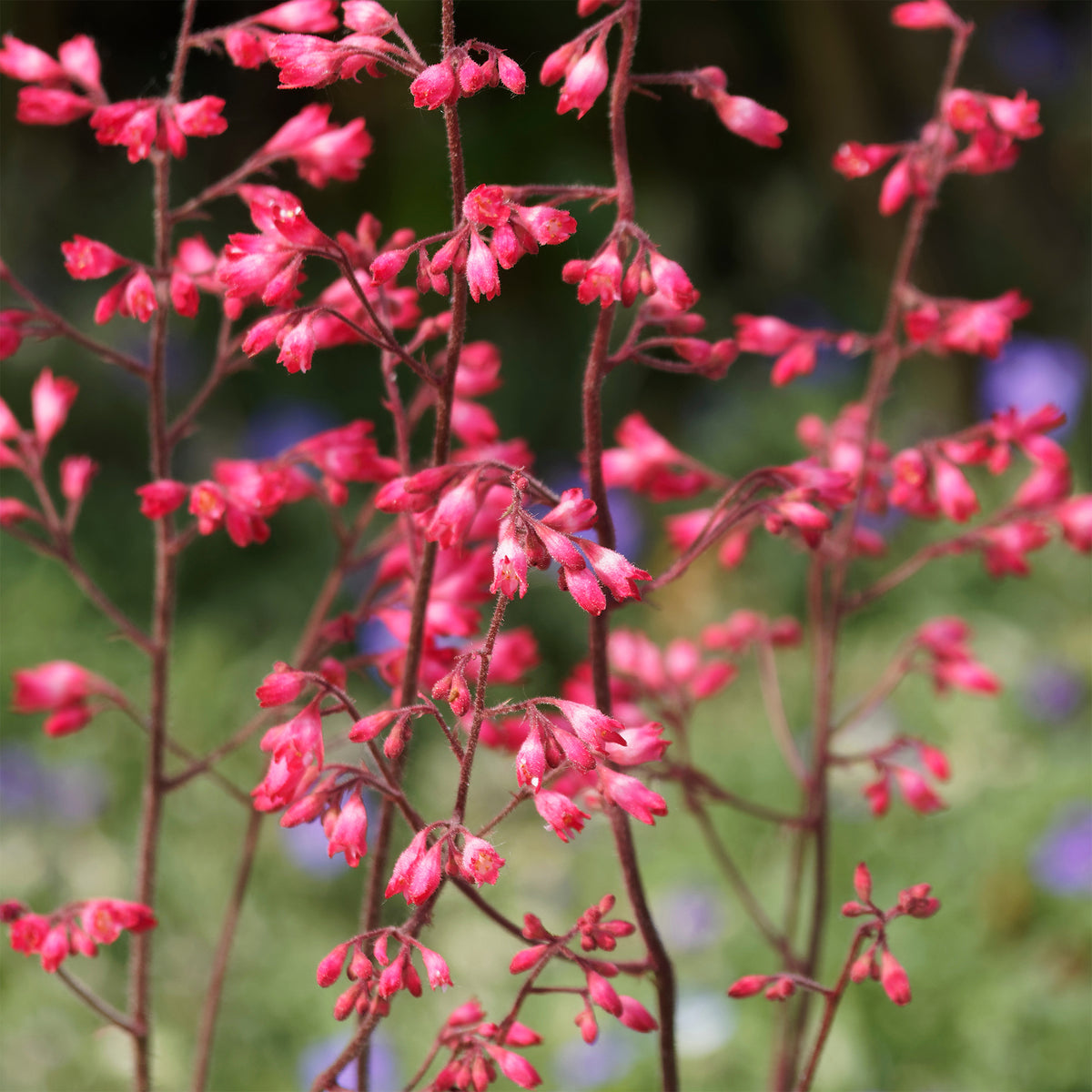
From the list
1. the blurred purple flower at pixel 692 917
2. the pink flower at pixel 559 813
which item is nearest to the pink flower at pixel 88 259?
the pink flower at pixel 559 813

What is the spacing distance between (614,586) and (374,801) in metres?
2.29

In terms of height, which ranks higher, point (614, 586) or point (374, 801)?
point (614, 586)

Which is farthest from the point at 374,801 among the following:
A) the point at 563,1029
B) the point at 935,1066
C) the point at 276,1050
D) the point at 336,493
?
the point at 336,493

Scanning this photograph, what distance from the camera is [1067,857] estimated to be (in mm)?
2518

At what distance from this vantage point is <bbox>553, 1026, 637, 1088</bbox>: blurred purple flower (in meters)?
2.05

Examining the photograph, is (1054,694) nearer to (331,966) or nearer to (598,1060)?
(598,1060)

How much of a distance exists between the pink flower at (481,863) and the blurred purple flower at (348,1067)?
138 centimetres

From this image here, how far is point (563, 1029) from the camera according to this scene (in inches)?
90.7

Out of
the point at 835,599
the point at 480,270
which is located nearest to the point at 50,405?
the point at 480,270

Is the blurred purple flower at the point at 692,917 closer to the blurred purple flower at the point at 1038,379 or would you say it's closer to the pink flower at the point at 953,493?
the pink flower at the point at 953,493

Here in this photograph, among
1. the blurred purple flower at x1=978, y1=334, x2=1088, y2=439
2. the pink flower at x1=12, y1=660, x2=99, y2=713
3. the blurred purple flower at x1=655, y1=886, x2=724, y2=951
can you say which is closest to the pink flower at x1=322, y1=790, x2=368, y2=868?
the pink flower at x1=12, y1=660, x2=99, y2=713

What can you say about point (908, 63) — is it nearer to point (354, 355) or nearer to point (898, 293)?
point (354, 355)

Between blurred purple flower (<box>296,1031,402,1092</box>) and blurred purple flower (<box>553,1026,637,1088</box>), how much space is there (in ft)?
0.87

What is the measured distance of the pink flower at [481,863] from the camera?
78cm
